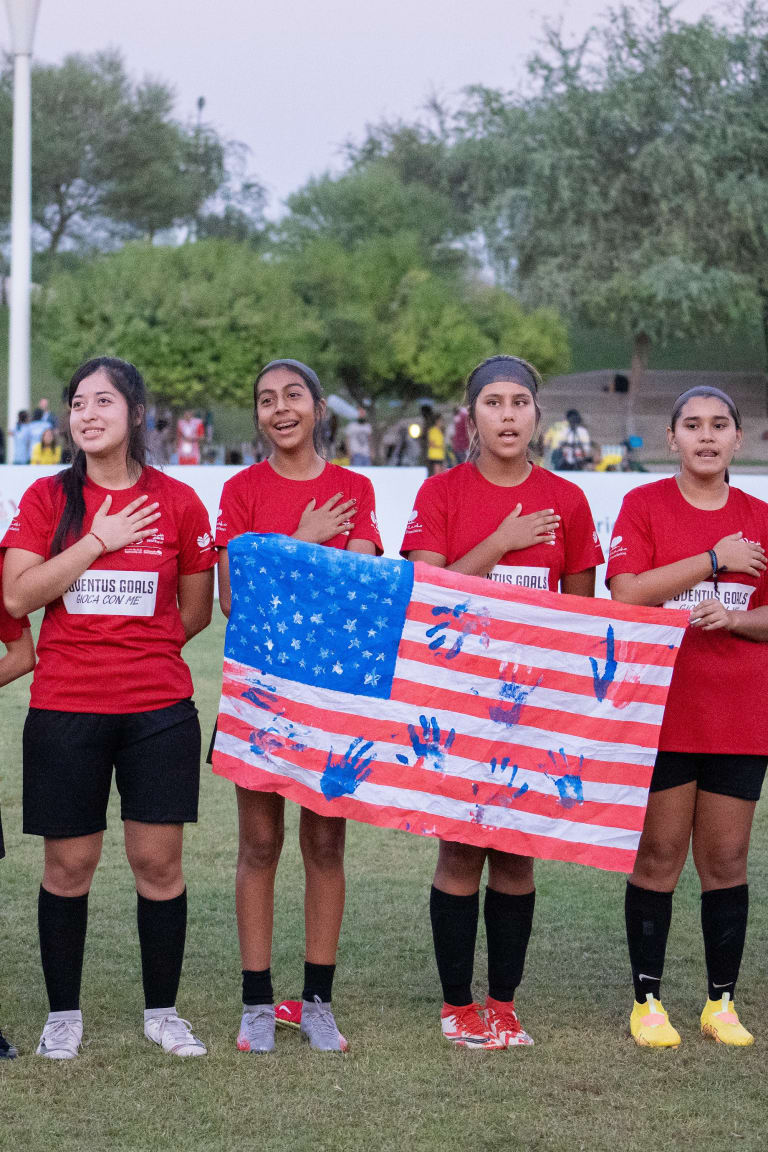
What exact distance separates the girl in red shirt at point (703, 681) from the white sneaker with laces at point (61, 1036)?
1582 millimetres

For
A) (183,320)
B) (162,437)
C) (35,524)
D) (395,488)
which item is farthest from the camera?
(183,320)

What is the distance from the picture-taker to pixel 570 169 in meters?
42.6

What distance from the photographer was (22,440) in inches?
923

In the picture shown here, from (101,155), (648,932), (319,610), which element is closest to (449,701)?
(319,610)

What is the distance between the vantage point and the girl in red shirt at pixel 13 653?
12.7 ft

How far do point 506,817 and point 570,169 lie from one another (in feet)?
135

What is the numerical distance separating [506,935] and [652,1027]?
50cm

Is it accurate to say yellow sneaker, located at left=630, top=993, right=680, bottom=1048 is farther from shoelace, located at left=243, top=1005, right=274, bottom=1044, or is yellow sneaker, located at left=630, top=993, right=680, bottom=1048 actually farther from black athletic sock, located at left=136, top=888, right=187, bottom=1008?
black athletic sock, located at left=136, top=888, right=187, bottom=1008

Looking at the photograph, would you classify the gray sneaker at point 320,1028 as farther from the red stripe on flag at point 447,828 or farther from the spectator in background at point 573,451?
the spectator in background at point 573,451

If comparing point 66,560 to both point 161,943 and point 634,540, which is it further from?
point 634,540

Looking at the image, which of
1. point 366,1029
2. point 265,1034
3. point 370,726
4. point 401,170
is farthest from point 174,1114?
point 401,170

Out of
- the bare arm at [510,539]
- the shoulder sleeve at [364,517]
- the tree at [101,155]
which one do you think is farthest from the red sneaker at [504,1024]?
the tree at [101,155]

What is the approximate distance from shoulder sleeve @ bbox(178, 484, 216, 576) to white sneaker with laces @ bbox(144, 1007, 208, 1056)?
1.24 meters

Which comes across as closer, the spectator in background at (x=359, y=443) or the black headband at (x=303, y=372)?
the black headband at (x=303, y=372)
